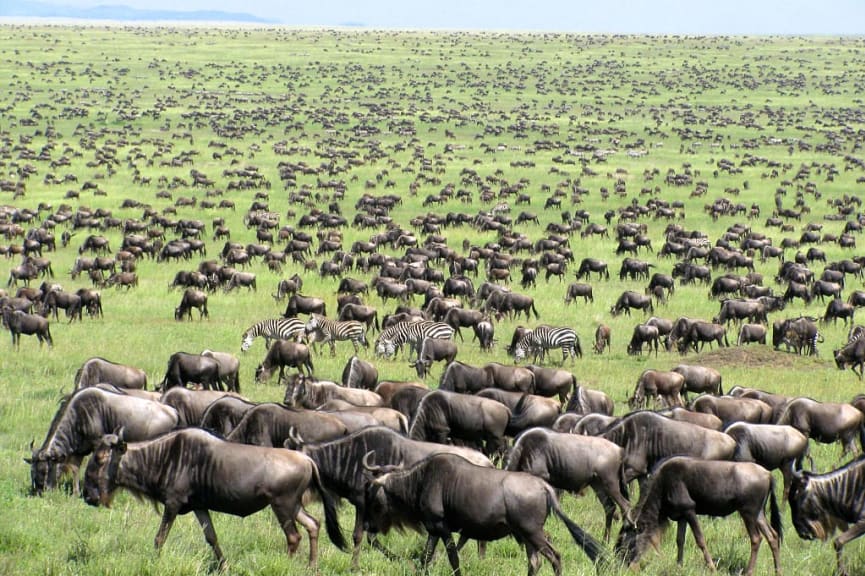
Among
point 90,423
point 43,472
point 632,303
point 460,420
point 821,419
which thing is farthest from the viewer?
point 632,303

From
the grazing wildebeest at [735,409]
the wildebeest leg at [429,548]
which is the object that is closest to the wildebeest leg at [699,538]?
the wildebeest leg at [429,548]

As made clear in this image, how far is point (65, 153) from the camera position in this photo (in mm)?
65812

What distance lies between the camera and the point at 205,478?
10.1m

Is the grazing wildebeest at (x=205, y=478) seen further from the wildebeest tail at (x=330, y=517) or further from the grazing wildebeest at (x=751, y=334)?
the grazing wildebeest at (x=751, y=334)

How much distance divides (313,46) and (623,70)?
1927 inches

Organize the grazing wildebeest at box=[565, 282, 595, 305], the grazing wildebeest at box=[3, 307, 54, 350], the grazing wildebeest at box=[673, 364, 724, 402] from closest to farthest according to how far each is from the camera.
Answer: the grazing wildebeest at box=[673, 364, 724, 402], the grazing wildebeest at box=[3, 307, 54, 350], the grazing wildebeest at box=[565, 282, 595, 305]

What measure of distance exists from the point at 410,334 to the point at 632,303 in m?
8.81

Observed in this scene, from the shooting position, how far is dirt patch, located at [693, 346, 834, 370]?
2439 cm

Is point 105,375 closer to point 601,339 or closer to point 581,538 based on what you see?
point 581,538

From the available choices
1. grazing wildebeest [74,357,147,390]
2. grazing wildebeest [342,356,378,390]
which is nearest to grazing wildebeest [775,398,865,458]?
grazing wildebeest [342,356,378,390]

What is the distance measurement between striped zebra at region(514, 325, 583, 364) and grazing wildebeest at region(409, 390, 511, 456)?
32.9 feet

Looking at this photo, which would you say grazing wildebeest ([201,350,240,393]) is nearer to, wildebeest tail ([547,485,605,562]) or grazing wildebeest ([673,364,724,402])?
grazing wildebeest ([673,364,724,402])

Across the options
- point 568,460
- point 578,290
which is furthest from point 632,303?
point 568,460

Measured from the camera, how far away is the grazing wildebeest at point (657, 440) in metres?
A: 13.0
